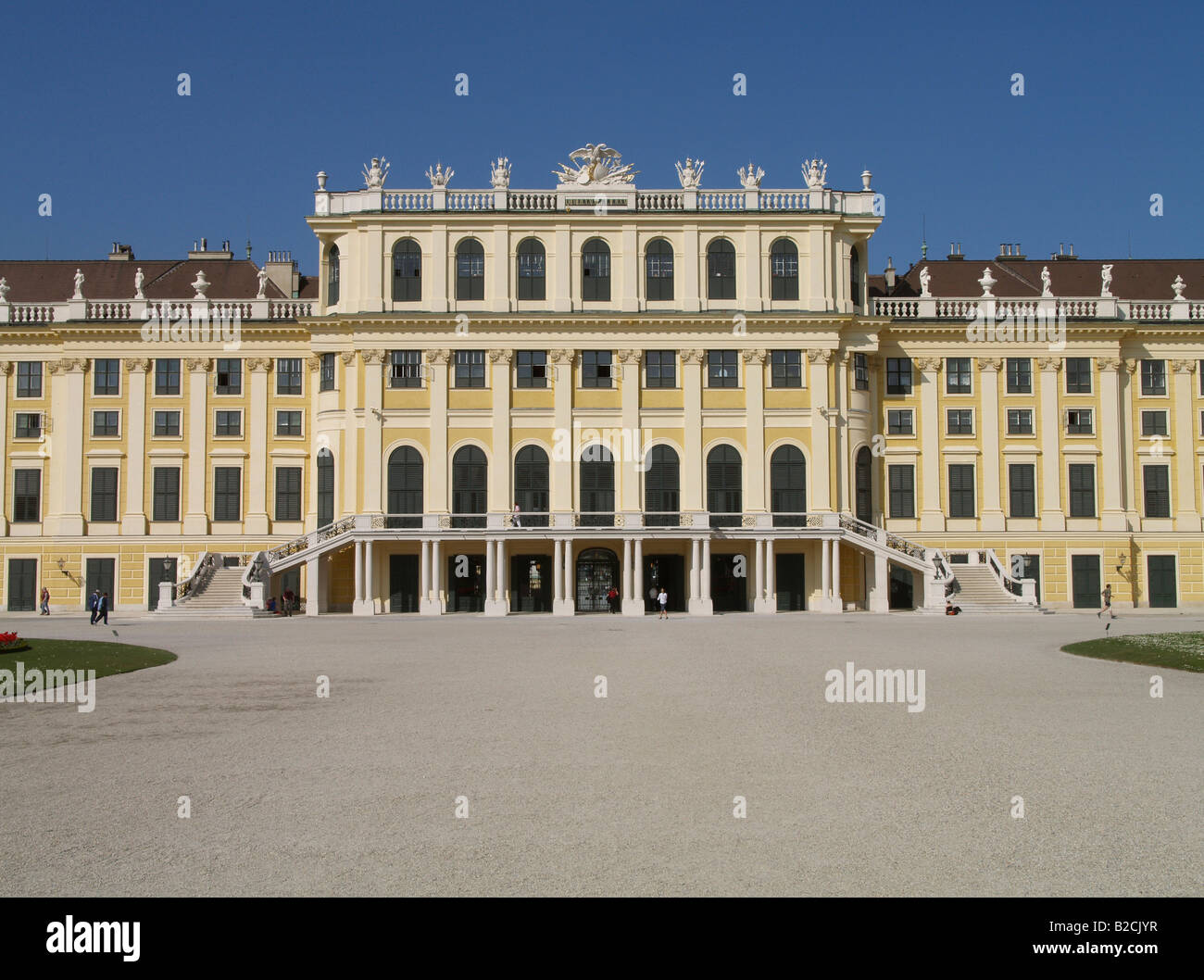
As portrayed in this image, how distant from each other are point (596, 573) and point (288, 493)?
16244mm

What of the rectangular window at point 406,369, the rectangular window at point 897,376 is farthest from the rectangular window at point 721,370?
the rectangular window at point 406,369

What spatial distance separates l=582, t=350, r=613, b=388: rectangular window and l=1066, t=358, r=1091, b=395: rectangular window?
23.7 metres

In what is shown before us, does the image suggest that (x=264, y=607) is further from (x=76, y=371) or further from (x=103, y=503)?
(x=76, y=371)

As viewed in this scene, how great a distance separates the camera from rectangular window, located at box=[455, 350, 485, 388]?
57656mm

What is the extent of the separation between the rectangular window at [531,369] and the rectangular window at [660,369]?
16.4 ft

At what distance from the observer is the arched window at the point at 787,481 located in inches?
2258

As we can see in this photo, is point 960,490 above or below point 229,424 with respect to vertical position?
below

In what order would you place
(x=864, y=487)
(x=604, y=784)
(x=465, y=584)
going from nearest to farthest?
(x=604, y=784) → (x=465, y=584) → (x=864, y=487)

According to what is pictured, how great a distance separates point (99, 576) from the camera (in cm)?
5841

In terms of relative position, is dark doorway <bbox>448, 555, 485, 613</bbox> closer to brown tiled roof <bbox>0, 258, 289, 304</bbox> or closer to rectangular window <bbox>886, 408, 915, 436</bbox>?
brown tiled roof <bbox>0, 258, 289, 304</bbox>

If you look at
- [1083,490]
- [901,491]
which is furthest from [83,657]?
[1083,490]

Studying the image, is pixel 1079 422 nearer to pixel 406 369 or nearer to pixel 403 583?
pixel 406 369
